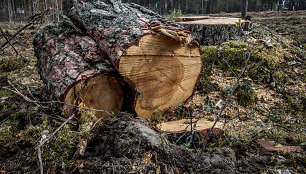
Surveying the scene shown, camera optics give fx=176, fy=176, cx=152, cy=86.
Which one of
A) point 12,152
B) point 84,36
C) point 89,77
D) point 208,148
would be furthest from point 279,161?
point 84,36

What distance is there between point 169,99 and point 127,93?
67 centimetres

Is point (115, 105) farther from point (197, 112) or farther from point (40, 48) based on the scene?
point (40, 48)

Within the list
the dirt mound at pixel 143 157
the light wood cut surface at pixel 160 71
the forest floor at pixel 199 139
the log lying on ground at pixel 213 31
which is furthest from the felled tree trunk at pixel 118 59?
the log lying on ground at pixel 213 31

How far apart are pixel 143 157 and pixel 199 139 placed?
85 cm

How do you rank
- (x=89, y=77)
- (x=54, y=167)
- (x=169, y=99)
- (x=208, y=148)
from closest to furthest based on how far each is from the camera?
1. (x=54, y=167)
2. (x=208, y=148)
3. (x=89, y=77)
4. (x=169, y=99)

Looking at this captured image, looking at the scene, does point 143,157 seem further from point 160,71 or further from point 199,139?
point 160,71

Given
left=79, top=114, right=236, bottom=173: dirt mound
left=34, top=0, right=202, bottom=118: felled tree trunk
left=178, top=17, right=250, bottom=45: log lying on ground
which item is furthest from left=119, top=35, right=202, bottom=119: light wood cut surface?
left=178, top=17, right=250, bottom=45: log lying on ground

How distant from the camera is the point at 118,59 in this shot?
2016 millimetres

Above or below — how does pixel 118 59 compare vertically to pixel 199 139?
above

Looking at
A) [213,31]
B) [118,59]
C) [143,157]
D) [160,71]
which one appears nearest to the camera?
[143,157]

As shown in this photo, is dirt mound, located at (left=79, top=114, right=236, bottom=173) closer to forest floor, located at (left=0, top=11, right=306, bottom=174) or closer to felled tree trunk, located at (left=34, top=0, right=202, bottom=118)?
forest floor, located at (left=0, top=11, right=306, bottom=174)

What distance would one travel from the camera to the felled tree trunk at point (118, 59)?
6.89 ft

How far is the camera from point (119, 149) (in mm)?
1501

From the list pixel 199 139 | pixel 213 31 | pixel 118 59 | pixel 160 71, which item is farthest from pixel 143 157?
pixel 213 31
